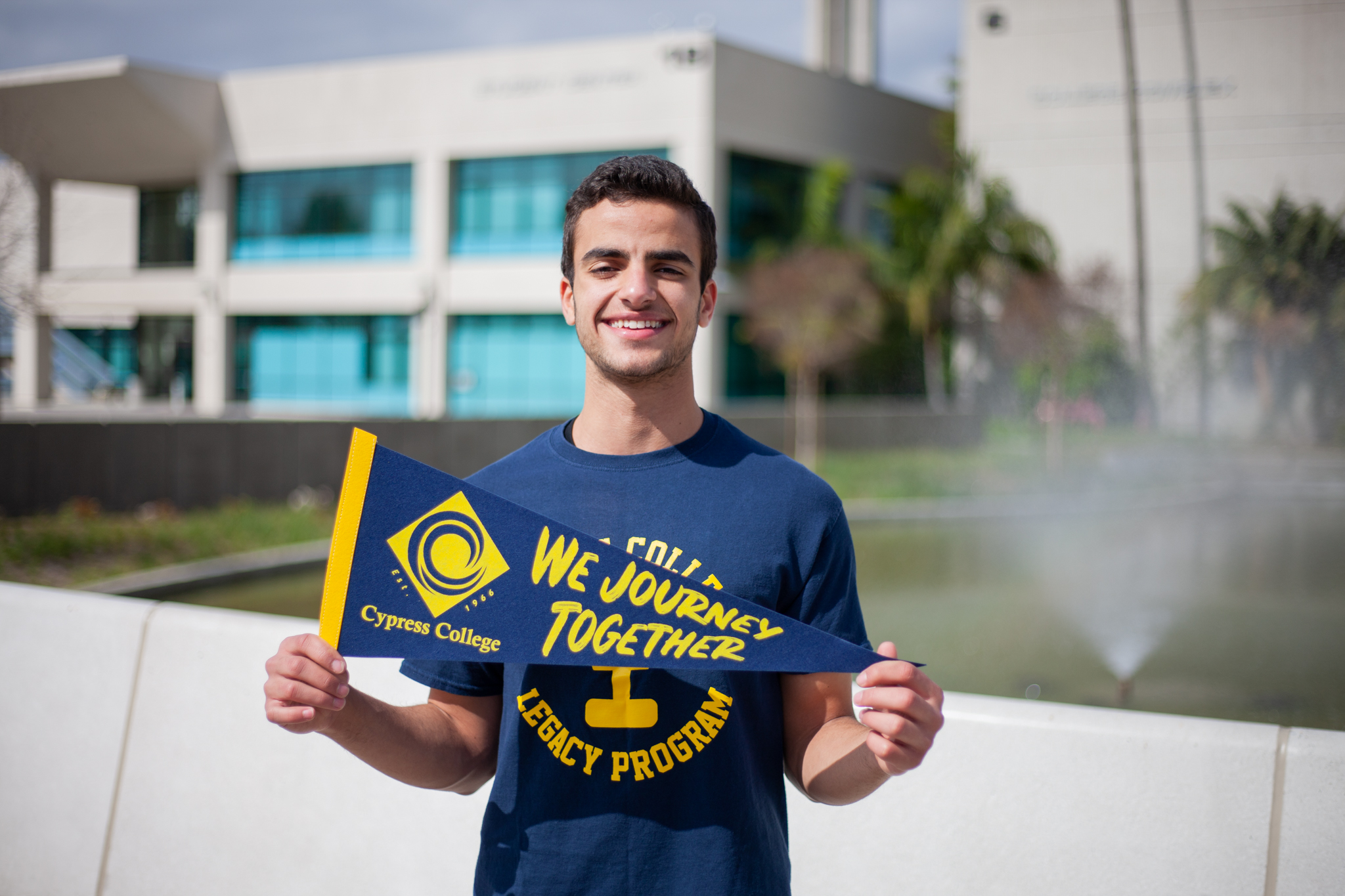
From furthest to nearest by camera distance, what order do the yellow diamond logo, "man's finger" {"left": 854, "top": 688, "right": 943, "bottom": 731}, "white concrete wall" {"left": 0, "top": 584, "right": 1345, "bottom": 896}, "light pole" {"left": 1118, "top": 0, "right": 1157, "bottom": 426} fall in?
1. "light pole" {"left": 1118, "top": 0, "right": 1157, "bottom": 426}
2. "white concrete wall" {"left": 0, "top": 584, "right": 1345, "bottom": 896}
3. the yellow diamond logo
4. "man's finger" {"left": 854, "top": 688, "right": 943, "bottom": 731}

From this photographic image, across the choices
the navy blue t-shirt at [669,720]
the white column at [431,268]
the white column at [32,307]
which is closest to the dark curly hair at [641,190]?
the navy blue t-shirt at [669,720]

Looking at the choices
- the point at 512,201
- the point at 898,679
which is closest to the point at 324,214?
the point at 512,201

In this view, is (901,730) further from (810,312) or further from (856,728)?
(810,312)

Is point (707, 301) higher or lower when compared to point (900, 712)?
higher

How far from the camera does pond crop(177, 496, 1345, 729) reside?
756cm

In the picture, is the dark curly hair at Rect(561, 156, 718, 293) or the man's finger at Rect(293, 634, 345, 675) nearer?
the man's finger at Rect(293, 634, 345, 675)

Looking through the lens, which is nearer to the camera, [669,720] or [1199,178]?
[669,720]

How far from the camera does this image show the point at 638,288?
→ 6.07 ft

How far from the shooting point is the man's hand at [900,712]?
1.55 meters

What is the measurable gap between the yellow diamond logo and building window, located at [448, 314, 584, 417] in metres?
27.5

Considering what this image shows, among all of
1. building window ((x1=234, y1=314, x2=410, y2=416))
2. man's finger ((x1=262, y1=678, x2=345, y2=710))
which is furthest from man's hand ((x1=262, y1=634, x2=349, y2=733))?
building window ((x1=234, y1=314, x2=410, y2=416))

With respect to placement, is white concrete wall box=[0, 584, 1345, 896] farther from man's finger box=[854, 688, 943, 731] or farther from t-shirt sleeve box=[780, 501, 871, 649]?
man's finger box=[854, 688, 943, 731]

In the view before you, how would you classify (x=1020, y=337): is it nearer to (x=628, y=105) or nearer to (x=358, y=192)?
(x=628, y=105)

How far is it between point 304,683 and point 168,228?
3842 centimetres
